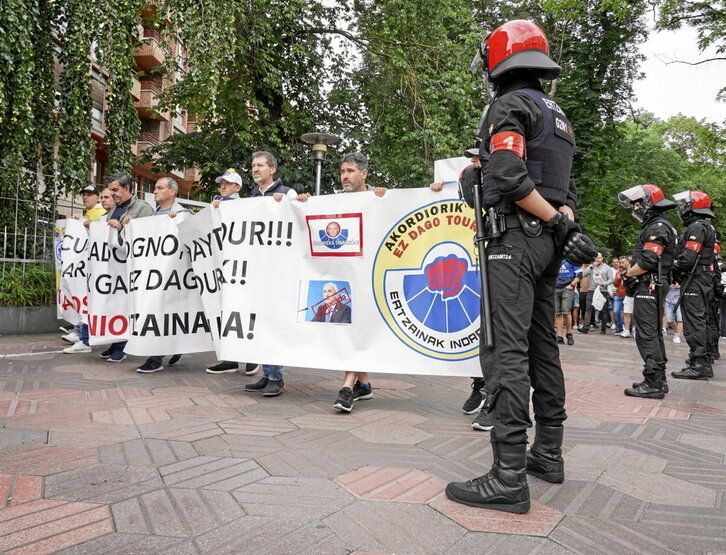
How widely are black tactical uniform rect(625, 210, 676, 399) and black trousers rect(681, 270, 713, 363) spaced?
164 centimetres

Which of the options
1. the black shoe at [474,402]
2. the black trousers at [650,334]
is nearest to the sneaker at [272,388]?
the black shoe at [474,402]

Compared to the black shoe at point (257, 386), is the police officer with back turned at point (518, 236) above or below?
above

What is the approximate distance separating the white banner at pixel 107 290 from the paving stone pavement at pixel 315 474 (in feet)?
3.21

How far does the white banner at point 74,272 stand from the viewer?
6.67 meters

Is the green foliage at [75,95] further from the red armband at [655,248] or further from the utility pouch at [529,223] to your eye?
the utility pouch at [529,223]

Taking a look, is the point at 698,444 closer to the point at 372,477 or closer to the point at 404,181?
the point at 372,477

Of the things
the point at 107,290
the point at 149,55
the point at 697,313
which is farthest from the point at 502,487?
the point at 149,55

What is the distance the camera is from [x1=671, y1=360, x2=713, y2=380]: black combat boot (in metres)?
6.58

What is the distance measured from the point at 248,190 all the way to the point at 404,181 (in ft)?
14.6

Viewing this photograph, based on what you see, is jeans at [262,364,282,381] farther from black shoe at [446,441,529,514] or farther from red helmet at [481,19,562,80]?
red helmet at [481,19,562,80]

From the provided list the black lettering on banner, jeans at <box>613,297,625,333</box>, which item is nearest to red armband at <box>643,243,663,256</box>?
the black lettering on banner

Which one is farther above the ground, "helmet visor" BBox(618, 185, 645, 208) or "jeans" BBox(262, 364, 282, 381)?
"helmet visor" BBox(618, 185, 645, 208)

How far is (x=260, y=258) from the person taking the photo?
15.2ft

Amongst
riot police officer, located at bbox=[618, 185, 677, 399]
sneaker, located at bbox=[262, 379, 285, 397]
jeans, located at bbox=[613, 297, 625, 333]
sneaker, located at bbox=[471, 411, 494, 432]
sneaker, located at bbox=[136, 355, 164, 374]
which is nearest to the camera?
sneaker, located at bbox=[471, 411, 494, 432]
